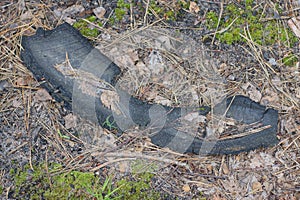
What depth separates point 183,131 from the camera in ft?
9.40

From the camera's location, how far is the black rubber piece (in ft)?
9.35

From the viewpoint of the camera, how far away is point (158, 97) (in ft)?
9.77

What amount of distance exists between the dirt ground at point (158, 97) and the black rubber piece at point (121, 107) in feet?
0.21

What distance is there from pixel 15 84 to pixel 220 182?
66.7 inches

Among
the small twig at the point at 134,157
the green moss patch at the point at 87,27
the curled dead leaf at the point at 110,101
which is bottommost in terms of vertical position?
the small twig at the point at 134,157

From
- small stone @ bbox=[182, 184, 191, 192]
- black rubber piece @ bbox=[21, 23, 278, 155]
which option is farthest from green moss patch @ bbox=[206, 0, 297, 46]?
small stone @ bbox=[182, 184, 191, 192]

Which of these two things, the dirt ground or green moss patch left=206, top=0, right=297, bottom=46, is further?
green moss patch left=206, top=0, right=297, bottom=46

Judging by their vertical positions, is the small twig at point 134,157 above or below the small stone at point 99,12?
below

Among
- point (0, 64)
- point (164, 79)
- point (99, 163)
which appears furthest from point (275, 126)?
point (0, 64)

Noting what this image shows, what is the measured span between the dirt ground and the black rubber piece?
65 millimetres

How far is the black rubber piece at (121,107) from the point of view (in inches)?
112

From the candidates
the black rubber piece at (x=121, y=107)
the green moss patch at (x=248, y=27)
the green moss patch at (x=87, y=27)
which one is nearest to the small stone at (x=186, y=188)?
the black rubber piece at (x=121, y=107)

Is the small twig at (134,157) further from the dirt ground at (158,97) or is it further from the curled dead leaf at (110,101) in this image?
the curled dead leaf at (110,101)

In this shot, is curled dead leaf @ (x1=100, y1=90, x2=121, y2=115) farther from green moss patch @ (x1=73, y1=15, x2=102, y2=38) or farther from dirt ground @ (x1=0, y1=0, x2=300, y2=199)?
green moss patch @ (x1=73, y1=15, x2=102, y2=38)
